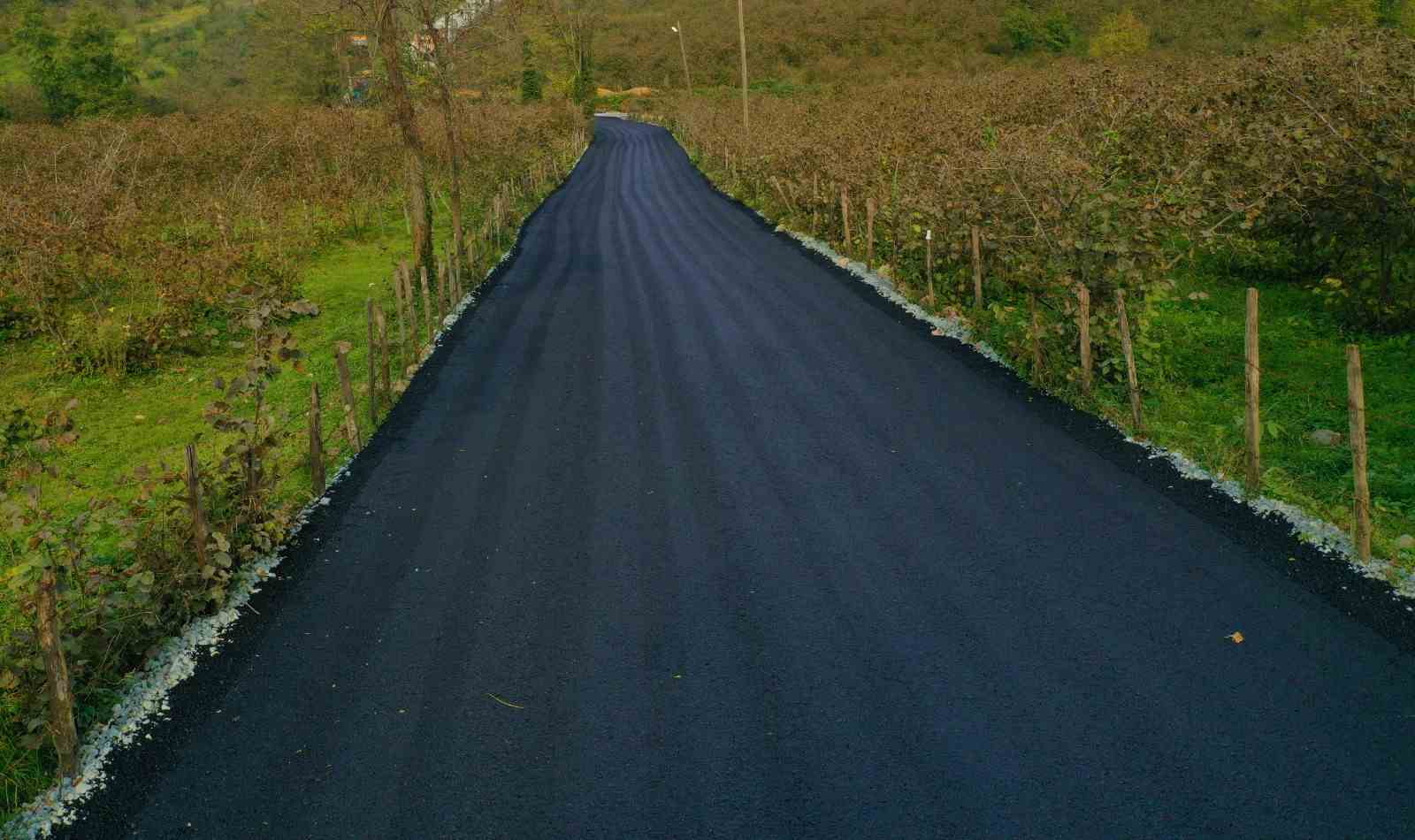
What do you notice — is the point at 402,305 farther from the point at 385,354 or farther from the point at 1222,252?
the point at 1222,252

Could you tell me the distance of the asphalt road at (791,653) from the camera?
536cm

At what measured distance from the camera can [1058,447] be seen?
10.3 metres

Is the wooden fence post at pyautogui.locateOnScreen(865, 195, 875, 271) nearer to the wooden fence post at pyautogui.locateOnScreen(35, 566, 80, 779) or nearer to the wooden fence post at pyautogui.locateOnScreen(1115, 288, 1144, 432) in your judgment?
the wooden fence post at pyautogui.locateOnScreen(1115, 288, 1144, 432)

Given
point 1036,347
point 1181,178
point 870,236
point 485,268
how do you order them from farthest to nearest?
1. point 485,268
2. point 870,236
3. point 1181,178
4. point 1036,347

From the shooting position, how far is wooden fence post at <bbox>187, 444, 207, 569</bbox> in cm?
762

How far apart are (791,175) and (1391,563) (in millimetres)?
22876

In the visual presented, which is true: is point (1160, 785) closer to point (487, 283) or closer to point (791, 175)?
point (487, 283)

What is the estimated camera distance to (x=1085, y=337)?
37.6ft

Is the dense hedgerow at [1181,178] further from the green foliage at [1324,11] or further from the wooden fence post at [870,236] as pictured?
the green foliage at [1324,11]

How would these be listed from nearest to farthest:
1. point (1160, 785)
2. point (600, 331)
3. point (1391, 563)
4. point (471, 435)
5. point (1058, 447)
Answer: point (1160, 785) → point (1391, 563) → point (1058, 447) → point (471, 435) → point (600, 331)

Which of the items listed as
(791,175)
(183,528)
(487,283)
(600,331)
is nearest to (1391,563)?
(183,528)

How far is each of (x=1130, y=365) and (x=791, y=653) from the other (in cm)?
627

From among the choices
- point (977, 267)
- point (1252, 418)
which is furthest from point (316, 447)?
point (977, 267)

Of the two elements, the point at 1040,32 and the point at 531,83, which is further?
the point at 531,83
